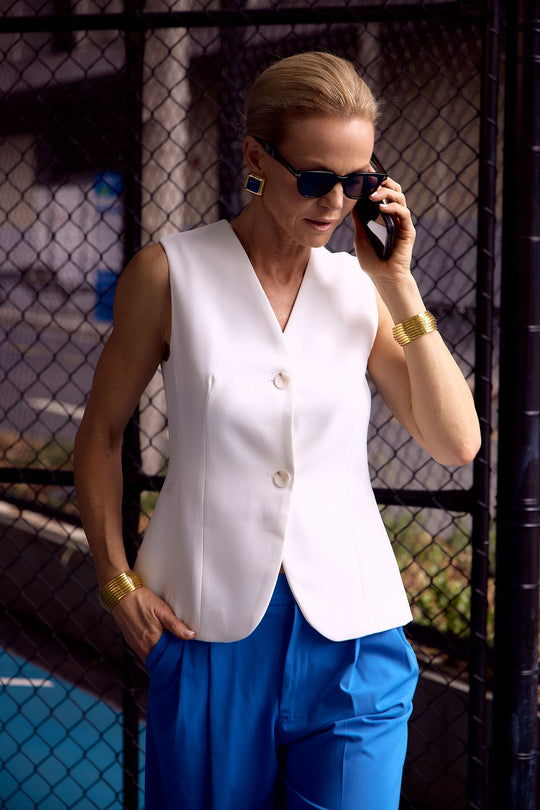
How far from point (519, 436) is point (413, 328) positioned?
0.61 metres

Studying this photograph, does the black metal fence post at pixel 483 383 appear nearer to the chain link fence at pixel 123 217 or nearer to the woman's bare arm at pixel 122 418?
the chain link fence at pixel 123 217

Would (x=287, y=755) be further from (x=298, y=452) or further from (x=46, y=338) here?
(x=46, y=338)

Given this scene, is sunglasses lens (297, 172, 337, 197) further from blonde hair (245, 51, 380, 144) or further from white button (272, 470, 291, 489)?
white button (272, 470, 291, 489)

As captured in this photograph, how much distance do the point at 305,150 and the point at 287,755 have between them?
39.1 inches

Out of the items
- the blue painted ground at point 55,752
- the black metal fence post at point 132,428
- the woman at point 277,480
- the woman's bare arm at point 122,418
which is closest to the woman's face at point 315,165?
the woman at point 277,480

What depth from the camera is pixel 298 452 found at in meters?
1.37

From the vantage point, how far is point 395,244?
142 centimetres

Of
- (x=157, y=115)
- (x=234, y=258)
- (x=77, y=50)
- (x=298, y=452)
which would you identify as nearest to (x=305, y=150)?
(x=234, y=258)

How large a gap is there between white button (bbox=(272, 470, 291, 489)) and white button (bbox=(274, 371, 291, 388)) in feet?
0.46

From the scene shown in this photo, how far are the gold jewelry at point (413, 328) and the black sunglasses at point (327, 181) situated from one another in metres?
0.22

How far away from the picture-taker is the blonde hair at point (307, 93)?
4.11 feet

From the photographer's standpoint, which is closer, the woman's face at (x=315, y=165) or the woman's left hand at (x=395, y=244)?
the woman's face at (x=315, y=165)

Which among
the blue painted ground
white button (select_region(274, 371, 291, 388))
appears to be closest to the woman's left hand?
white button (select_region(274, 371, 291, 388))

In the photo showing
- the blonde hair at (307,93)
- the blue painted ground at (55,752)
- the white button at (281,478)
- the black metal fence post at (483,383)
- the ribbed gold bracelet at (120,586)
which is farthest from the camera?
the blue painted ground at (55,752)
